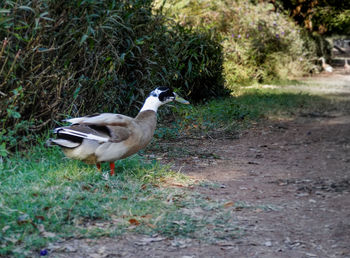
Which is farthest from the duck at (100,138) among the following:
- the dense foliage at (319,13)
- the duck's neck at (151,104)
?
the dense foliage at (319,13)

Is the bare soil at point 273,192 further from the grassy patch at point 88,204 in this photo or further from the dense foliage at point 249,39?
the dense foliage at point 249,39

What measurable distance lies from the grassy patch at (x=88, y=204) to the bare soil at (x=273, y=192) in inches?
6.8

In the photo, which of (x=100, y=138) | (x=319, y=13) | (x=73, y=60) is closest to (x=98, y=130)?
(x=100, y=138)

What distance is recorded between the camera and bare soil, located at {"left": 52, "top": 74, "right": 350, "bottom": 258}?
388 cm

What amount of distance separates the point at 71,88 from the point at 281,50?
13297mm

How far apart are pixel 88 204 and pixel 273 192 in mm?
2066

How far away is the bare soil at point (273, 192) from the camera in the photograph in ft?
12.7

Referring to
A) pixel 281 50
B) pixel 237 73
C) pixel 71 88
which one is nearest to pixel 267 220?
pixel 71 88

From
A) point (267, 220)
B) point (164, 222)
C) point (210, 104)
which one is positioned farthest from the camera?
point (210, 104)

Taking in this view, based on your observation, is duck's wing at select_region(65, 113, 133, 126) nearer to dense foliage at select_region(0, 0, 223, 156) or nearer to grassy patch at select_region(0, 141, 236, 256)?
grassy patch at select_region(0, 141, 236, 256)

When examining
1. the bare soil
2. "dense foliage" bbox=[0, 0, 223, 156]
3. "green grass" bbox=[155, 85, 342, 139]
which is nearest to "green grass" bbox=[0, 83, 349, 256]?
the bare soil

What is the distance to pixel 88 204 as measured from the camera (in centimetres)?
440

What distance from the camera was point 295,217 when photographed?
475 centimetres

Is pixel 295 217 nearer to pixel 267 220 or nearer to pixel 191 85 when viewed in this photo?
pixel 267 220
